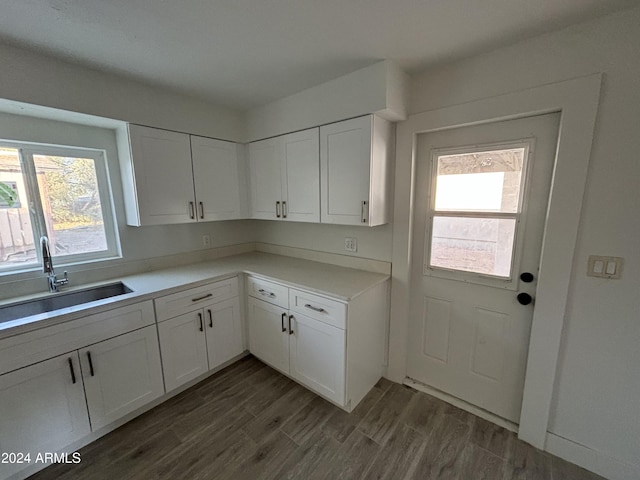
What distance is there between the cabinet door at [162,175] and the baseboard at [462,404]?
2.36 m

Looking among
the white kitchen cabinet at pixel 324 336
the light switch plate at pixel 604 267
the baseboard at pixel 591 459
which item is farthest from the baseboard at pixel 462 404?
the light switch plate at pixel 604 267

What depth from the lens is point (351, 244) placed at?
7.51 feet

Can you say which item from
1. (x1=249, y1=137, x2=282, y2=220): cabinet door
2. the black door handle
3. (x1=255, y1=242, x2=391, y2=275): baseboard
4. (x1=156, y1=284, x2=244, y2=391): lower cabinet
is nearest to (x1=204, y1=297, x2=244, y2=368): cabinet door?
(x1=156, y1=284, x2=244, y2=391): lower cabinet

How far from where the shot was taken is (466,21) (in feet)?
4.11

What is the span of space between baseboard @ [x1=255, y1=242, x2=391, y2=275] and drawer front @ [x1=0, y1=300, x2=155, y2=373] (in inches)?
53.7

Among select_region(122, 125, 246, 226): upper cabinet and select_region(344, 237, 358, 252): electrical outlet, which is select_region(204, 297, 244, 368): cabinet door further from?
select_region(344, 237, 358, 252): electrical outlet

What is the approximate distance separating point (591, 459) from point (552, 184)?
156 centimetres

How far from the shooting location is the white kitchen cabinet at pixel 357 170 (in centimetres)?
177

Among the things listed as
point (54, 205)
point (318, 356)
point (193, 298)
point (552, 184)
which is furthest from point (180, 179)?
point (552, 184)

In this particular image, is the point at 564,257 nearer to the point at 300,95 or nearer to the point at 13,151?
the point at 300,95

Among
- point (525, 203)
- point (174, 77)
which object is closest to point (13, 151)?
point (174, 77)

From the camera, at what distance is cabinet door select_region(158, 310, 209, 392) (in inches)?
74.6

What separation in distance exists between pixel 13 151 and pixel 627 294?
373 centimetres

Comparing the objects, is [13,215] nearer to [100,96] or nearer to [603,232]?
[100,96]
